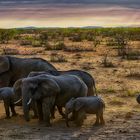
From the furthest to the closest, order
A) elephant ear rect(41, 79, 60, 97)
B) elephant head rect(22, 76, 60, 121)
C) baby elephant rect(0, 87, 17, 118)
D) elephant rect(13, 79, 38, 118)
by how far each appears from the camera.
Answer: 1. baby elephant rect(0, 87, 17, 118)
2. elephant rect(13, 79, 38, 118)
3. elephant ear rect(41, 79, 60, 97)
4. elephant head rect(22, 76, 60, 121)

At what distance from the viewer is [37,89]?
11.3 m

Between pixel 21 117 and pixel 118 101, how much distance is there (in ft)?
10.6

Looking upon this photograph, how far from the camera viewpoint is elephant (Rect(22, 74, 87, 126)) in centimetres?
1120

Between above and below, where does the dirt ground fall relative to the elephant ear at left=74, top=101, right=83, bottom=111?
below

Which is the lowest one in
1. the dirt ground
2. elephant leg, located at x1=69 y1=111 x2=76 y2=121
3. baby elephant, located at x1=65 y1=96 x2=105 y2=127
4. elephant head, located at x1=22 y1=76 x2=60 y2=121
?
the dirt ground

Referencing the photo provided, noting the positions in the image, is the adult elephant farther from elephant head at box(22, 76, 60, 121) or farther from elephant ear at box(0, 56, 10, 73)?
elephant head at box(22, 76, 60, 121)

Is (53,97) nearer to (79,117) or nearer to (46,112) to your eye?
(46,112)

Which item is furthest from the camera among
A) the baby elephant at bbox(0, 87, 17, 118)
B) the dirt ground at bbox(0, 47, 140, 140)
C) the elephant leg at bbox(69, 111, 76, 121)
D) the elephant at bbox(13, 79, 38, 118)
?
the baby elephant at bbox(0, 87, 17, 118)

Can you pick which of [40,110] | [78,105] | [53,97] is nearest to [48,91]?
[53,97]

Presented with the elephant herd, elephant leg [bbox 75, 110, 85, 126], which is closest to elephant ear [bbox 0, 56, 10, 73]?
the elephant herd

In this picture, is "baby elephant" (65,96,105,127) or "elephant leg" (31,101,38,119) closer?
"baby elephant" (65,96,105,127)

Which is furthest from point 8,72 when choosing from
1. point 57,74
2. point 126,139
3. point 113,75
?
point 113,75

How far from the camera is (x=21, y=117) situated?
40.9ft

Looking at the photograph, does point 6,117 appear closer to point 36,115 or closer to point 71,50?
point 36,115
